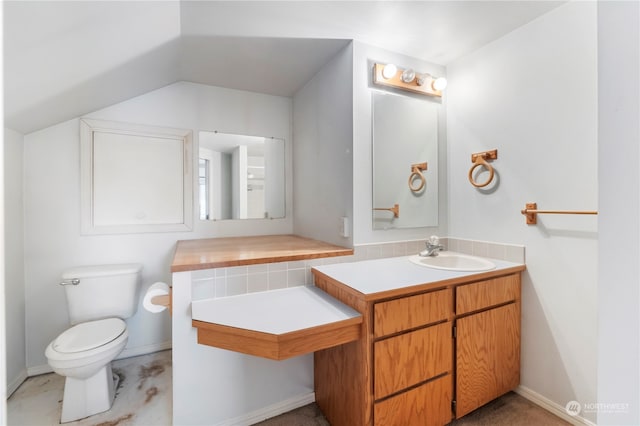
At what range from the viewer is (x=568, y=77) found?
4.90ft

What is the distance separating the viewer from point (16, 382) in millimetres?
1789

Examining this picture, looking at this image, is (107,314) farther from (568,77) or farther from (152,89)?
(568,77)

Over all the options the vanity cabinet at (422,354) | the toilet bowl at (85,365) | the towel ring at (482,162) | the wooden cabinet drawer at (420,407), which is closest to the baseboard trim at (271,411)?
the vanity cabinet at (422,354)

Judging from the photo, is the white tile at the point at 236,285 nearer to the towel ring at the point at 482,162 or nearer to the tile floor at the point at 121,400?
the tile floor at the point at 121,400

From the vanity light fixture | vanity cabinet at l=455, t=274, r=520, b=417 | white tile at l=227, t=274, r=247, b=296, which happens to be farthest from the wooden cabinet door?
the vanity light fixture

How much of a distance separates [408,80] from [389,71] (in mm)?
187

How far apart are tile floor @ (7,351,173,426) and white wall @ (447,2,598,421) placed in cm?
226

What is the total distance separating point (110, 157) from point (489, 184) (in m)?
2.80

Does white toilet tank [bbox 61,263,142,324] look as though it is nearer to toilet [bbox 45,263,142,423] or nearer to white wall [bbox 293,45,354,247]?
toilet [bbox 45,263,142,423]

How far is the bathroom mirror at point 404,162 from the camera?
6.15 ft

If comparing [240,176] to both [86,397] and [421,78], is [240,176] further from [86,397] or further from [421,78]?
[86,397]

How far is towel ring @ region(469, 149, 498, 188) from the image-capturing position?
1.83 m

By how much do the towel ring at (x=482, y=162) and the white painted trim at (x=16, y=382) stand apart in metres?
3.34

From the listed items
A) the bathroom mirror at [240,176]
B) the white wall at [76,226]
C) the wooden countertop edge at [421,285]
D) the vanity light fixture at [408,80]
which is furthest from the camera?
the bathroom mirror at [240,176]
